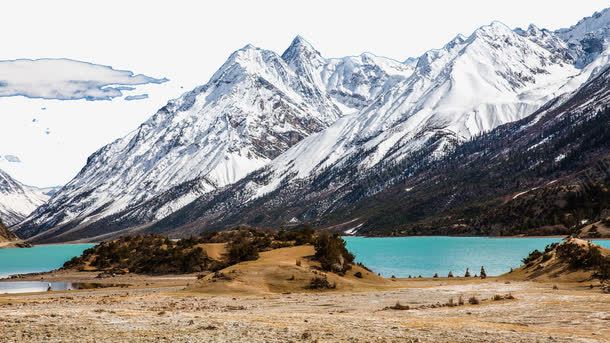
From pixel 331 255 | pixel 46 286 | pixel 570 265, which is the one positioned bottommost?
pixel 570 265

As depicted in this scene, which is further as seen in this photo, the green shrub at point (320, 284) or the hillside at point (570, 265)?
the green shrub at point (320, 284)

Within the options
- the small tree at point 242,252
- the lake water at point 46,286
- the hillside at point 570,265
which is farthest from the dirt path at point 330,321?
the lake water at point 46,286

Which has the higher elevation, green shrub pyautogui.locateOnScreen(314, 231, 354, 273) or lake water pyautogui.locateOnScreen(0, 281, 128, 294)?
→ green shrub pyautogui.locateOnScreen(314, 231, 354, 273)

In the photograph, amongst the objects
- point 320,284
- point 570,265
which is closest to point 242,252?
point 320,284

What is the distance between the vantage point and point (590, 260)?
51312 millimetres

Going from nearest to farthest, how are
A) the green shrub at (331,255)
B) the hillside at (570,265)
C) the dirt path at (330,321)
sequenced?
the dirt path at (330,321)
the hillside at (570,265)
the green shrub at (331,255)

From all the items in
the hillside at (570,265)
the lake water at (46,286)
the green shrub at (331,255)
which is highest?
the green shrub at (331,255)

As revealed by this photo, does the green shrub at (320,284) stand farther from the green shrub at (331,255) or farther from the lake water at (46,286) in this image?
the lake water at (46,286)

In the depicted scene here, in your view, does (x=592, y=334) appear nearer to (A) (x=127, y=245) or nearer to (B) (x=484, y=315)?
(B) (x=484, y=315)

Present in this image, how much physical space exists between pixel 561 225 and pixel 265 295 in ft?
554

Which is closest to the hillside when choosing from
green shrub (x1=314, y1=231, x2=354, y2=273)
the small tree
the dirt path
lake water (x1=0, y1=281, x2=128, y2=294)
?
the dirt path

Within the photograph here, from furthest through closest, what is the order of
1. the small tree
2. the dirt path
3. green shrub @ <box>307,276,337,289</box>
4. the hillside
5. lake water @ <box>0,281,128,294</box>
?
the small tree
lake water @ <box>0,281,128,294</box>
green shrub @ <box>307,276,337,289</box>
the hillside
the dirt path

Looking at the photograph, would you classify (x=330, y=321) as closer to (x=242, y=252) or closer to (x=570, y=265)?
(x=570, y=265)

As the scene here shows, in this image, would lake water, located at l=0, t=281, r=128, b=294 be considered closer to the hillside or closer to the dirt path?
the dirt path
